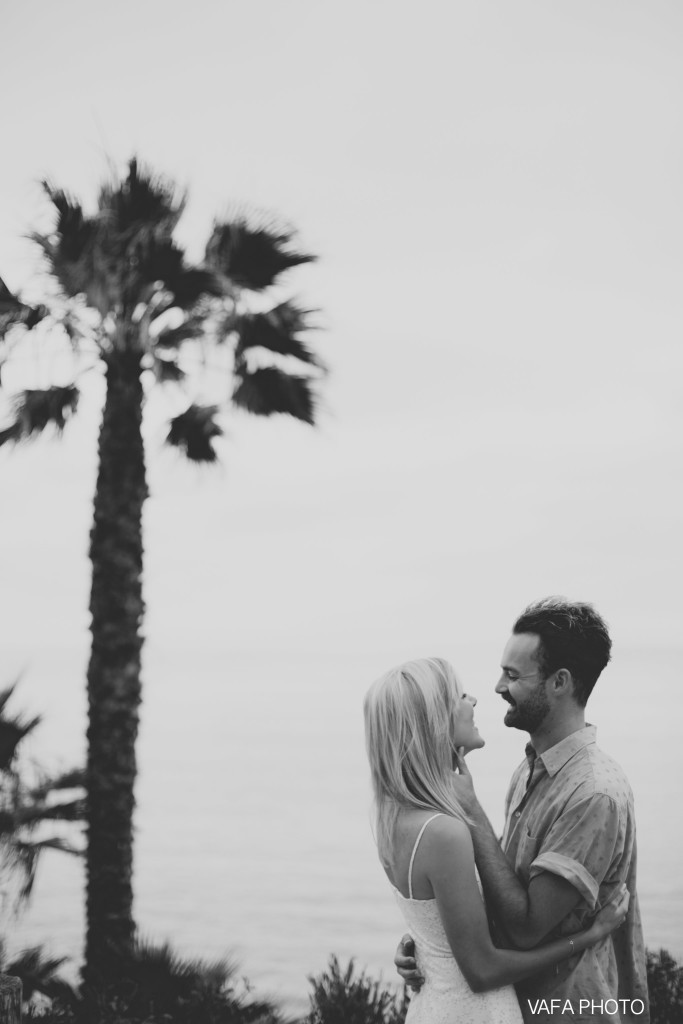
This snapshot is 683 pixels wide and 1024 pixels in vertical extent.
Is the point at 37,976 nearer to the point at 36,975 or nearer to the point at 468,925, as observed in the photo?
the point at 36,975

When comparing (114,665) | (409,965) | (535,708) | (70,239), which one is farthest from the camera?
(70,239)

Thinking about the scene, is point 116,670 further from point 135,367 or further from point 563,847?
point 563,847

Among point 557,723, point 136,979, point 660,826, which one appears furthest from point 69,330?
point 660,826

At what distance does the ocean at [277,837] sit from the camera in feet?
45.5

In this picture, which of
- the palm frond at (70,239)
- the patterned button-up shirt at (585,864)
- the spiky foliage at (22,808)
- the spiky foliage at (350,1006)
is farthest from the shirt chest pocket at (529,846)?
the palm frond at (70,239)

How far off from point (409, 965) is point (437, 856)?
41cm

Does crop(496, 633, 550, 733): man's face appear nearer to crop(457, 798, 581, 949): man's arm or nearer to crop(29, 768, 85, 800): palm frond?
crop(457, 798, 581, 949): man's arm

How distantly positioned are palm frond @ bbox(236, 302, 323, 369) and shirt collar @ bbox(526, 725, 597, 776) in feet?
25.4

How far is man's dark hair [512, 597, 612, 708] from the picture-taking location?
8.69 ft

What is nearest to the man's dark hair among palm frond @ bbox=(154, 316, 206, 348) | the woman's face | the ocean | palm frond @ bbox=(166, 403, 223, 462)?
the woman's face

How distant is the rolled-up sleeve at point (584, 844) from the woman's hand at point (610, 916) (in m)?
0.07

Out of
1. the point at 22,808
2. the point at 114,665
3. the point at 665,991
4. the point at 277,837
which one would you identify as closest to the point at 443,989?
the point at 665,991

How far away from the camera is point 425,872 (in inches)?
93.0

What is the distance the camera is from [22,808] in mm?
7348
